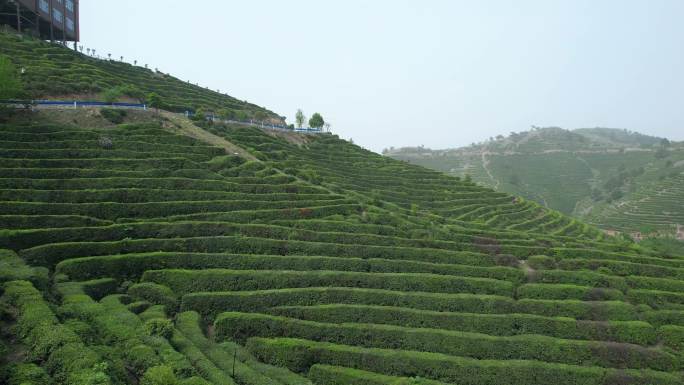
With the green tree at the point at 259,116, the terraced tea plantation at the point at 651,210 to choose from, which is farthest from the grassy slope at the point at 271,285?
the terraced tea plantation at the point at 651,210

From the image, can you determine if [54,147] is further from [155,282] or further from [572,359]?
[572,359]

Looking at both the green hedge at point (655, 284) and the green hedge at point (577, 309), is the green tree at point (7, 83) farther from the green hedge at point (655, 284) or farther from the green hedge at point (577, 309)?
the green hedge at point (655, 284)

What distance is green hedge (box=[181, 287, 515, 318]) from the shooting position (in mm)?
21531

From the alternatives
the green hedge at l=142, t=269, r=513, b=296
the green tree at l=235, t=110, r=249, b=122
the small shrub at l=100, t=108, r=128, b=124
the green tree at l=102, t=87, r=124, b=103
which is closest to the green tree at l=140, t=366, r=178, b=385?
the green hedge at l=142, t=269, r=513, b=296

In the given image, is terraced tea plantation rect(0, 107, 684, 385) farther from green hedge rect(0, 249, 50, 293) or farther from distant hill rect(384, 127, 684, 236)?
distant hill rect(384, 127, 684, 236)

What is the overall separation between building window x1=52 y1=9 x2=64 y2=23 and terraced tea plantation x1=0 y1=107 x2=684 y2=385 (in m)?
34.4

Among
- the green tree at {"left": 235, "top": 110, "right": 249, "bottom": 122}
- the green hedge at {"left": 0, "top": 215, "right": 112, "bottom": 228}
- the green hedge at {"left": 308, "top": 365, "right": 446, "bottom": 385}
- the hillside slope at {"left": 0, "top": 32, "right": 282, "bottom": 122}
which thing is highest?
the hillside slope at {"left": 0, "top": 32, "right": 282, "bottom": 122}

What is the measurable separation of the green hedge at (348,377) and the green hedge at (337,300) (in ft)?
14.5

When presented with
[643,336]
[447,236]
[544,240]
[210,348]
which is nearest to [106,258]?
[210,348]

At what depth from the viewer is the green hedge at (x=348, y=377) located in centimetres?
1841

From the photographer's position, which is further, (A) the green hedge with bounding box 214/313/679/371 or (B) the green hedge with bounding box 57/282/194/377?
(A) the green hedge with bounding box 214/313/679/371

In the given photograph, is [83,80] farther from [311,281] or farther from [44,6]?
[311,281]

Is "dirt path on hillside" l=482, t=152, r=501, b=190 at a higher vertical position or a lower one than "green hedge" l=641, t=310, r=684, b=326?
higher

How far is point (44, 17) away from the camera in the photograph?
58031 millimetres
